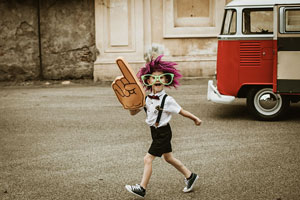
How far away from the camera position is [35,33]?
1605 cm

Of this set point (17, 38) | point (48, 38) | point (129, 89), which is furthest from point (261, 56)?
point (17, 38)

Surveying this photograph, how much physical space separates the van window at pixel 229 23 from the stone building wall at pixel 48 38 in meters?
7.18

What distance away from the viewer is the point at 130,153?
6.96 m

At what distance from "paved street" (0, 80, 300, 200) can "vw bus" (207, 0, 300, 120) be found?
18.3 inches

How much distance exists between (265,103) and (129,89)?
16.4ft

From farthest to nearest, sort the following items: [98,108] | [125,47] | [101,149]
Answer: [125,47] < [98,108] < [101,149]

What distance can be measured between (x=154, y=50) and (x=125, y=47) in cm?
89

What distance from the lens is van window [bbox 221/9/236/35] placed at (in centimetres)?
942

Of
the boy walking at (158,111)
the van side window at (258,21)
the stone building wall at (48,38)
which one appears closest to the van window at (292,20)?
the van side window at (258,21)

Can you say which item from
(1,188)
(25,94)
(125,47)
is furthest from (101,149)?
(125,47)

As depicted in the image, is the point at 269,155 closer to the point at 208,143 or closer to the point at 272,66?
the point at 208,143

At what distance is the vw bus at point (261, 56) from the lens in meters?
8.95

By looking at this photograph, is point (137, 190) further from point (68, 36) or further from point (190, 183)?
point (68, 36)

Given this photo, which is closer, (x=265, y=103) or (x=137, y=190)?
(x=137, y=190)
